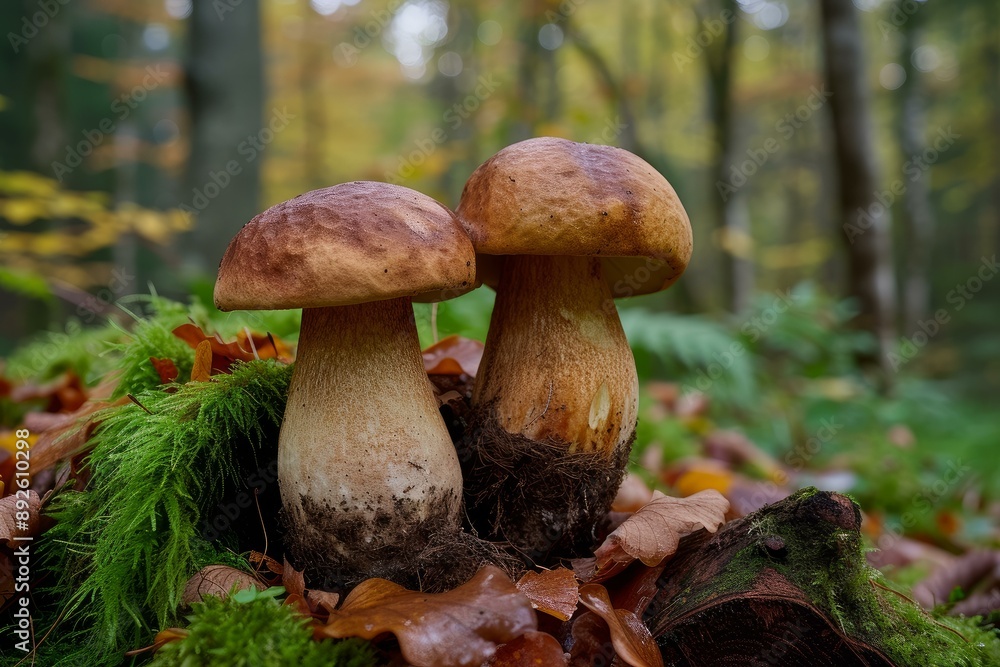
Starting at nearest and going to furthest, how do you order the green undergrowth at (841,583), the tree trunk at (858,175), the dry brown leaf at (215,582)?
the green undergrowth at (841,583), the dry brown leaf at (215,582), the tree trunk at (858,175)

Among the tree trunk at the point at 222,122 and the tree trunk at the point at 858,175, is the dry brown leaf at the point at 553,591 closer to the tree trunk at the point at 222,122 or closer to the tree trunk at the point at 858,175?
the tree trunk at the point at 222,122

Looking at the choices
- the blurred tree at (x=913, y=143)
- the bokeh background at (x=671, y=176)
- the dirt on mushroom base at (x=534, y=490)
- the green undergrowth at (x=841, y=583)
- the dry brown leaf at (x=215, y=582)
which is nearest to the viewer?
the green undergrowth at (x=841, y=583)

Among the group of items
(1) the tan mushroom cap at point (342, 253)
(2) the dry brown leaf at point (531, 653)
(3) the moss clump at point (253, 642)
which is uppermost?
(1) the tan mushroom cap at point (342, 253)

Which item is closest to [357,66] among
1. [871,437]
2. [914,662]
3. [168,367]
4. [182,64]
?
[182,64]

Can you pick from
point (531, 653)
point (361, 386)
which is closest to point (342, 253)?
point (361, 386)

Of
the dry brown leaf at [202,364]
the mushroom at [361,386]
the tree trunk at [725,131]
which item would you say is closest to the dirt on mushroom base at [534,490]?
the mushroom at [361,386]

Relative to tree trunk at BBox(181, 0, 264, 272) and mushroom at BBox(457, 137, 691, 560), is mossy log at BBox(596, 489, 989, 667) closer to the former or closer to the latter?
mushroom at BBox(457, 137, 691, 560)

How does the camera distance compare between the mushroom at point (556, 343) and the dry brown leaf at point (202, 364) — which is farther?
the dry brown leaf at point (202, 364)

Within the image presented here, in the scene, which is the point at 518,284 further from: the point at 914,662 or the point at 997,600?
the point at 997,600
